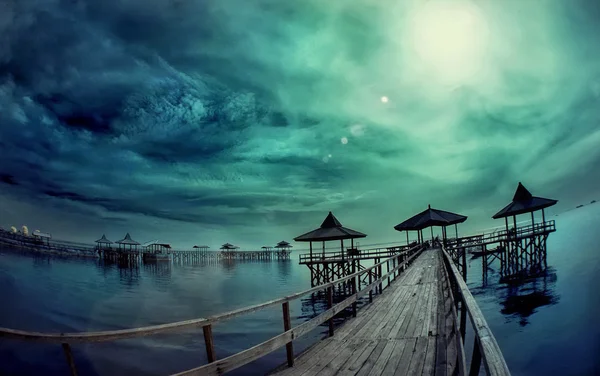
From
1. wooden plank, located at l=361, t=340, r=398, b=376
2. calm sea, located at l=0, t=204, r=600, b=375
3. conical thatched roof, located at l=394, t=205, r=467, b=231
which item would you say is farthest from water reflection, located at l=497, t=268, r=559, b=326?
wooden plank, located at l=361, t=340, r=398, b=376

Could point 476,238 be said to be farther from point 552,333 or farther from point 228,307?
point 228,307

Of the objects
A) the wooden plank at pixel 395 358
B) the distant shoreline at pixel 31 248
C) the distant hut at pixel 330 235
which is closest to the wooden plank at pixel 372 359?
the wooden plank at pixel 395 358

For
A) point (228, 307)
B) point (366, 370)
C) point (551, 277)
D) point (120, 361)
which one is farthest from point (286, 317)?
point (551, 277)

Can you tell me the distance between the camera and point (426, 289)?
29.9ft

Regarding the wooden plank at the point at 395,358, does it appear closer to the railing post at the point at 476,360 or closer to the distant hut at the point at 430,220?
the railing post at the point at 476,360

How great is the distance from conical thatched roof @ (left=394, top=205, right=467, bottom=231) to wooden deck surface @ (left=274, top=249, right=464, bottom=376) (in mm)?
17593

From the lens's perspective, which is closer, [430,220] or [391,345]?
[391,345]

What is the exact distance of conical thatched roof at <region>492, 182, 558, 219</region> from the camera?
23.8m

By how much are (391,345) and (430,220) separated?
20.9m

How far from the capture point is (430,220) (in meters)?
23.1

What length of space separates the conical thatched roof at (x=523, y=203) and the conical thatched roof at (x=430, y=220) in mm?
4366

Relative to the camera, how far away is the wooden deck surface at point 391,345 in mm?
3586

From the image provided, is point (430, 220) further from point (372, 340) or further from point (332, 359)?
point (332, 359)

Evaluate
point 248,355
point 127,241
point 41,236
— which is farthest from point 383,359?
point 41,236
